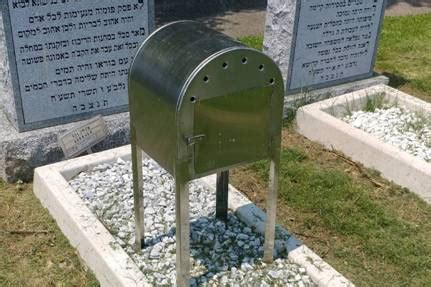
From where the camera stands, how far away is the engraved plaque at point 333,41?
4.95 metres

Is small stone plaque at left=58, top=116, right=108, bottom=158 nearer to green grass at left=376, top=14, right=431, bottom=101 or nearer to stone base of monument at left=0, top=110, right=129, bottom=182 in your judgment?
stone base of monument at left=0, top=110, right=129, bottom=182

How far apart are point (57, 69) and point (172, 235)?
150cm

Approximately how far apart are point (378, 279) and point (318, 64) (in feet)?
7.95

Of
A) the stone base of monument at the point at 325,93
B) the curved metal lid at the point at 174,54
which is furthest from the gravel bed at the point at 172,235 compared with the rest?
the stone base of monument at the point at 325,93

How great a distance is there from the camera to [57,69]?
3965mm

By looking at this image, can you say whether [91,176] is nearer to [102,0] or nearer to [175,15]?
[102,0]

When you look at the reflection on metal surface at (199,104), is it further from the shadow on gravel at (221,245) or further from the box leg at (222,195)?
the box leg at (222,195)

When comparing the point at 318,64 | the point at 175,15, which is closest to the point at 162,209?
the point at 318,64

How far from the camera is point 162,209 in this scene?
350cm

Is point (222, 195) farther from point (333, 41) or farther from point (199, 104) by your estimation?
point (333, 41)

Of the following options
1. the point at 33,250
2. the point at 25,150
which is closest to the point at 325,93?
the point at 25,150

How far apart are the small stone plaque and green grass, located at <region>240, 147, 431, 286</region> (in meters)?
1.15

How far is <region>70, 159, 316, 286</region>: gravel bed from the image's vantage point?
2.94m

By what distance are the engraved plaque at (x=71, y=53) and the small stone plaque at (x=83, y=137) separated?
0.11 m
